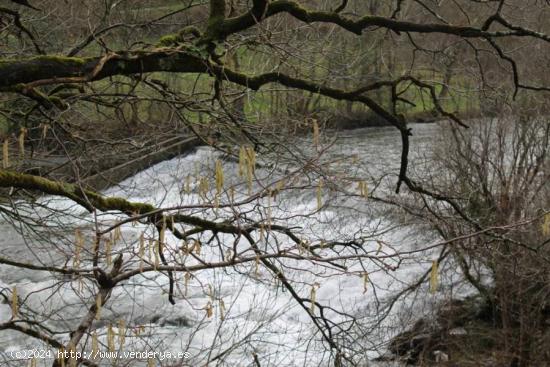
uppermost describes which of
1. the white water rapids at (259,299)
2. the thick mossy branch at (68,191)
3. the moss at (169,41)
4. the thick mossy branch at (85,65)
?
the moss at (169,41)

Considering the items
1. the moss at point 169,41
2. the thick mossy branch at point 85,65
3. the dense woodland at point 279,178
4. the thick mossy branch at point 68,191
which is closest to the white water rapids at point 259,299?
the dense woodland at point 279,178

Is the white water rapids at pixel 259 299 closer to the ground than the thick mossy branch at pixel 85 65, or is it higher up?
closer to the ground

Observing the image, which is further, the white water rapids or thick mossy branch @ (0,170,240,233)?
the white water rapids

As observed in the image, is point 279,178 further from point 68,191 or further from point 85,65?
point 85,65

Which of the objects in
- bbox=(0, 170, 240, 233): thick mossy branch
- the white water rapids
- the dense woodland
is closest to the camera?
bbox=(0, 170, 240, 233): thick mossy branch

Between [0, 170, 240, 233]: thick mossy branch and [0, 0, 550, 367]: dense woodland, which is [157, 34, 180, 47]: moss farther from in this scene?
[0, 170, 240, 233]: thick mossy branch

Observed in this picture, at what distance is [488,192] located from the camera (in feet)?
35.8

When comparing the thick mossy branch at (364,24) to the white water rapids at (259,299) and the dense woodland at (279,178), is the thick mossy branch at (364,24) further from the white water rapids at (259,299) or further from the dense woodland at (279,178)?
the white water rapids at (259,299)

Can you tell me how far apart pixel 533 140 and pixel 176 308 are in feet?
20.6

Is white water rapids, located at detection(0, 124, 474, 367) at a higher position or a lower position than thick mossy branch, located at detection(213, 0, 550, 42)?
lower

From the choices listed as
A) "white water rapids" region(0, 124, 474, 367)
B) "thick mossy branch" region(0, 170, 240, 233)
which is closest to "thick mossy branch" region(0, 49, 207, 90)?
"thick mossy branch" region(0, 170, 240, 233)

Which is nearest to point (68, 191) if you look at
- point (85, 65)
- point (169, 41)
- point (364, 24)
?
point (85, 65)

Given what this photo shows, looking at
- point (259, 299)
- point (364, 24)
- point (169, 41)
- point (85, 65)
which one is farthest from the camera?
point (259, 299)

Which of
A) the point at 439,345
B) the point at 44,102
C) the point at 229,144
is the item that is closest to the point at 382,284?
the point at 439,345
